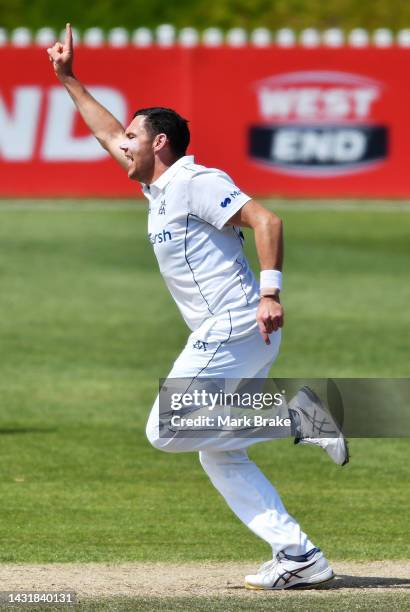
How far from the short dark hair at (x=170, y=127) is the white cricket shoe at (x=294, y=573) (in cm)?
199

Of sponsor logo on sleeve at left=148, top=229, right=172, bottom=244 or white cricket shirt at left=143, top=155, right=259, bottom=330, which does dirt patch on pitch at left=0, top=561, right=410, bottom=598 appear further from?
sponsor logo on sleeve at left=148, top=229, right=172, bottom=244

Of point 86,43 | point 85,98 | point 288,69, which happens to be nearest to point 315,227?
point 288,69

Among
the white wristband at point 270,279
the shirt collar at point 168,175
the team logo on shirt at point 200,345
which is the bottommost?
the team logo on shirt at point 200,345

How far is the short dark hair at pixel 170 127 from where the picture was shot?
7.22 m

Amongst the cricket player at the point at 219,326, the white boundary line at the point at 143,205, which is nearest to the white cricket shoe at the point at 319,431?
the cricket player at the point at 219,326

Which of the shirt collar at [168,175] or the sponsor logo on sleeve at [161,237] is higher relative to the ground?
the shirt collar at [168,175]

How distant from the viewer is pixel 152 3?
39.4 metres

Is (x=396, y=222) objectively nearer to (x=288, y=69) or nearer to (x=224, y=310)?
(x=288, y=69)

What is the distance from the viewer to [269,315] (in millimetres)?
6719

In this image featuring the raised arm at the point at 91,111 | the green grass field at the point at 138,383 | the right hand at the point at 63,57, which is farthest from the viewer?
the green grass field at the point at 138,383

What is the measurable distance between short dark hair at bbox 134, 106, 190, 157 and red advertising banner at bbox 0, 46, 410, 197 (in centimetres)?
2064

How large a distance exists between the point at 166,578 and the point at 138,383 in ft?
20.4

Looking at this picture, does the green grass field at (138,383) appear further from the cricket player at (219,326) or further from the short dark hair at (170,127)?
the short dark hair at (170,127)

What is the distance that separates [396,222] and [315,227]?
5.49 ft
